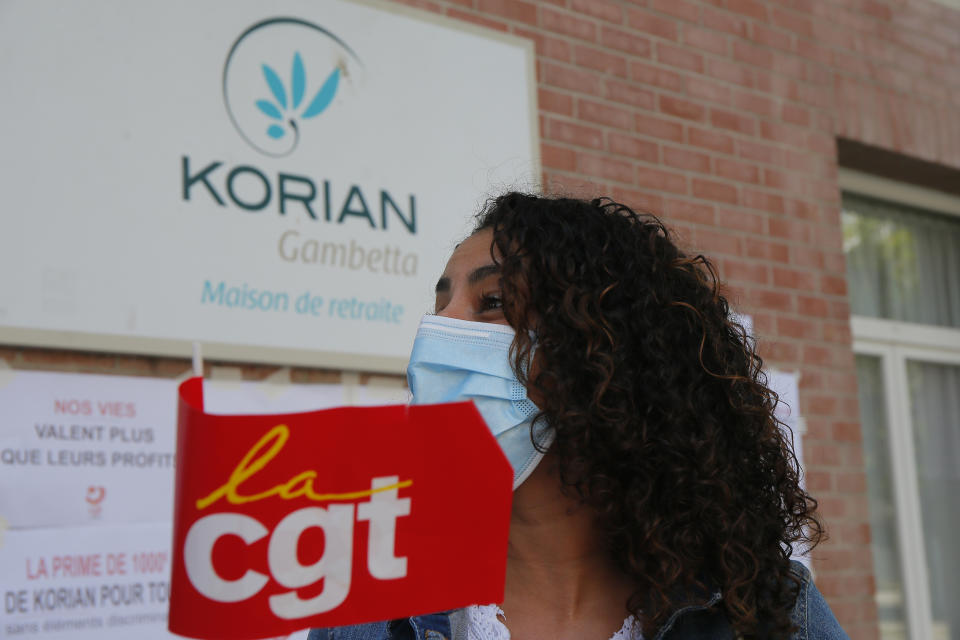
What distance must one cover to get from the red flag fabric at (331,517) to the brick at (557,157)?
2467 mm

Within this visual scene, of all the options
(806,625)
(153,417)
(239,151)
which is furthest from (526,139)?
(806,625)

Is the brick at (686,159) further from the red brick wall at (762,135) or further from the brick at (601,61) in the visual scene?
the brick at (601,61)

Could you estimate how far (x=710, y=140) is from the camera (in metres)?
4.04

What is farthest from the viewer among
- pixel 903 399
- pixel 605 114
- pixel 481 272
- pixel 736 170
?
pixel 903 399

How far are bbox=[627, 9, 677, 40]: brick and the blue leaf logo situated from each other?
1320 millimetres

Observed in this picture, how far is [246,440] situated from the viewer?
110 cm

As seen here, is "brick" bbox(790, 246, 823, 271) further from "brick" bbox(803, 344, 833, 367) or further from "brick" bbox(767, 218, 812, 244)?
"brick" bbox(803, 344, 833, 367)

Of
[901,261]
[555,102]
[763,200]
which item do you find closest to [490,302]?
[555,102]

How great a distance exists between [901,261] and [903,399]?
0.67 meters

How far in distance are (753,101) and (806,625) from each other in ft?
9.83

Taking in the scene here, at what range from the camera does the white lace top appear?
158cm

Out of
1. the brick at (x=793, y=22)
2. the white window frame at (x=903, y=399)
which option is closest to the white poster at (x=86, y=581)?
the brick at (x=793, y=22)

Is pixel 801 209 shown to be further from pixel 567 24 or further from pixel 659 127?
pixel 567 24

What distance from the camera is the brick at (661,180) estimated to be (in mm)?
3797
